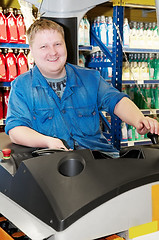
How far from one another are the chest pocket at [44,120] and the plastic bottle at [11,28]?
205cm

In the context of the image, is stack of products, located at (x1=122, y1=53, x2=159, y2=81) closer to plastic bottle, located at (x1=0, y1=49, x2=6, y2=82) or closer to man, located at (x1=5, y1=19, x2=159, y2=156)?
plastic bottle, located at (x1=0, y1=49, x2=6, y2=82)

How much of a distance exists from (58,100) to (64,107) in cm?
4

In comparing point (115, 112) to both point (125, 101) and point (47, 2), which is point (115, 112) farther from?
point (47, 2)

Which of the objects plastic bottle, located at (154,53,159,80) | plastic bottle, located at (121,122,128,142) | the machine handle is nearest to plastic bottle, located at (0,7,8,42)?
plastic bottle, located at (121,122,128,142)

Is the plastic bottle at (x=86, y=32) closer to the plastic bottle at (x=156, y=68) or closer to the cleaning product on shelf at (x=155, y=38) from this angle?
the cleaning product on shelf at (x=155, y=38)

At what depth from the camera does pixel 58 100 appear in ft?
5.32

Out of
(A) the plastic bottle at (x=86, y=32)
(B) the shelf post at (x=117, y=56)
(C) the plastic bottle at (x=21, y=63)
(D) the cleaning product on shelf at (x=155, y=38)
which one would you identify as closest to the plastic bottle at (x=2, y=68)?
(C) the plastic bottle at (x=21, y=63)

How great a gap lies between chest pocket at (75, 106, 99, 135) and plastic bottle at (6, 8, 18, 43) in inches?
78.8

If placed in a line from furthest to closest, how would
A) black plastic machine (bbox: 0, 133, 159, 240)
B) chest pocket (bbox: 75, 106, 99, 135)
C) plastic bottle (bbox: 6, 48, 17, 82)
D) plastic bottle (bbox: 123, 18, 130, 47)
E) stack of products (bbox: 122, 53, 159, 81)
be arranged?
stack of products (bbox: 122, 53, 159, 81) → plastic bottle (bbox: 123, 18, 130, 47) → plastic bottle (bbox: 6, 48, 17, 82) → chest pocket (bbox: 75, 106, 99, 135) → black plastic machine (bbox: 0, 133, 159, 240)

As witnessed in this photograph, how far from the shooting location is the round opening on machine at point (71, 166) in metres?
0.95

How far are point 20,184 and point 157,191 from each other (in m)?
0.35

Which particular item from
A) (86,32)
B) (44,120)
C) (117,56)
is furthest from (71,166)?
(86,32)

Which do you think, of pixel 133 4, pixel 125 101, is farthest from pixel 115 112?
pixel 133 4

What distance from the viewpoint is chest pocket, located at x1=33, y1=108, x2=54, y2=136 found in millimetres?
1579
